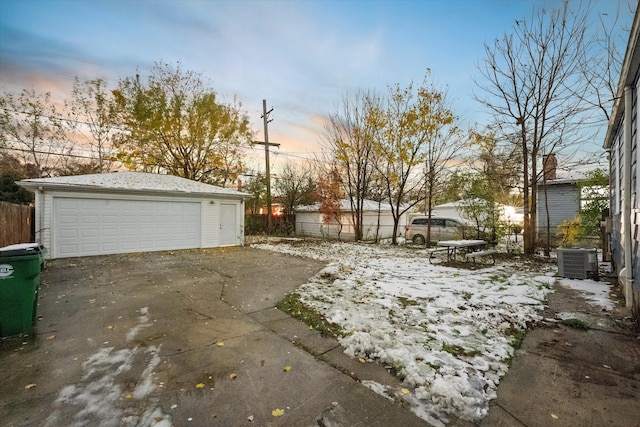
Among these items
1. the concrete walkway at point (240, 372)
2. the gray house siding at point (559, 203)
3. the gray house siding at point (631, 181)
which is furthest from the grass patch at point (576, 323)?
the gray house siding at point (559, 203)

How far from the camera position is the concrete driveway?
210 cm

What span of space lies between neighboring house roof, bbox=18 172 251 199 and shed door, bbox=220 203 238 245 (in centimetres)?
73

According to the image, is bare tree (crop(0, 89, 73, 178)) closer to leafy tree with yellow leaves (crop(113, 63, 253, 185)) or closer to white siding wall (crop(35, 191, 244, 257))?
leafy tree with yellow leaves (crop(113, 63, 253, 185))

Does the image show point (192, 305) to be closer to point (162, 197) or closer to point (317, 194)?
point (162, 197)

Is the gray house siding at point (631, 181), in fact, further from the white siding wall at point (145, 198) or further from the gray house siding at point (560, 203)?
the white siding wall at point (145, 198)

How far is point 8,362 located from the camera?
9.50 feet

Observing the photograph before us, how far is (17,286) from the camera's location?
342 centimetres

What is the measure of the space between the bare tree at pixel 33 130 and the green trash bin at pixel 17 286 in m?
17.9

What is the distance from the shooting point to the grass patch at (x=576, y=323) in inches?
148

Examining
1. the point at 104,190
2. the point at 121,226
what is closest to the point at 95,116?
the point at 104,190

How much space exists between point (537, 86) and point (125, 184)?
15.7 meters

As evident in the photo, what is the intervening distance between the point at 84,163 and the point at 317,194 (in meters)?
15.3

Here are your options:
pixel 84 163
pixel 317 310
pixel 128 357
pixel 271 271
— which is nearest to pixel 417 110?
pixel 271 271

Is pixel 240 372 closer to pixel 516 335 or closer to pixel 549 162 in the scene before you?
pixel 516 335
